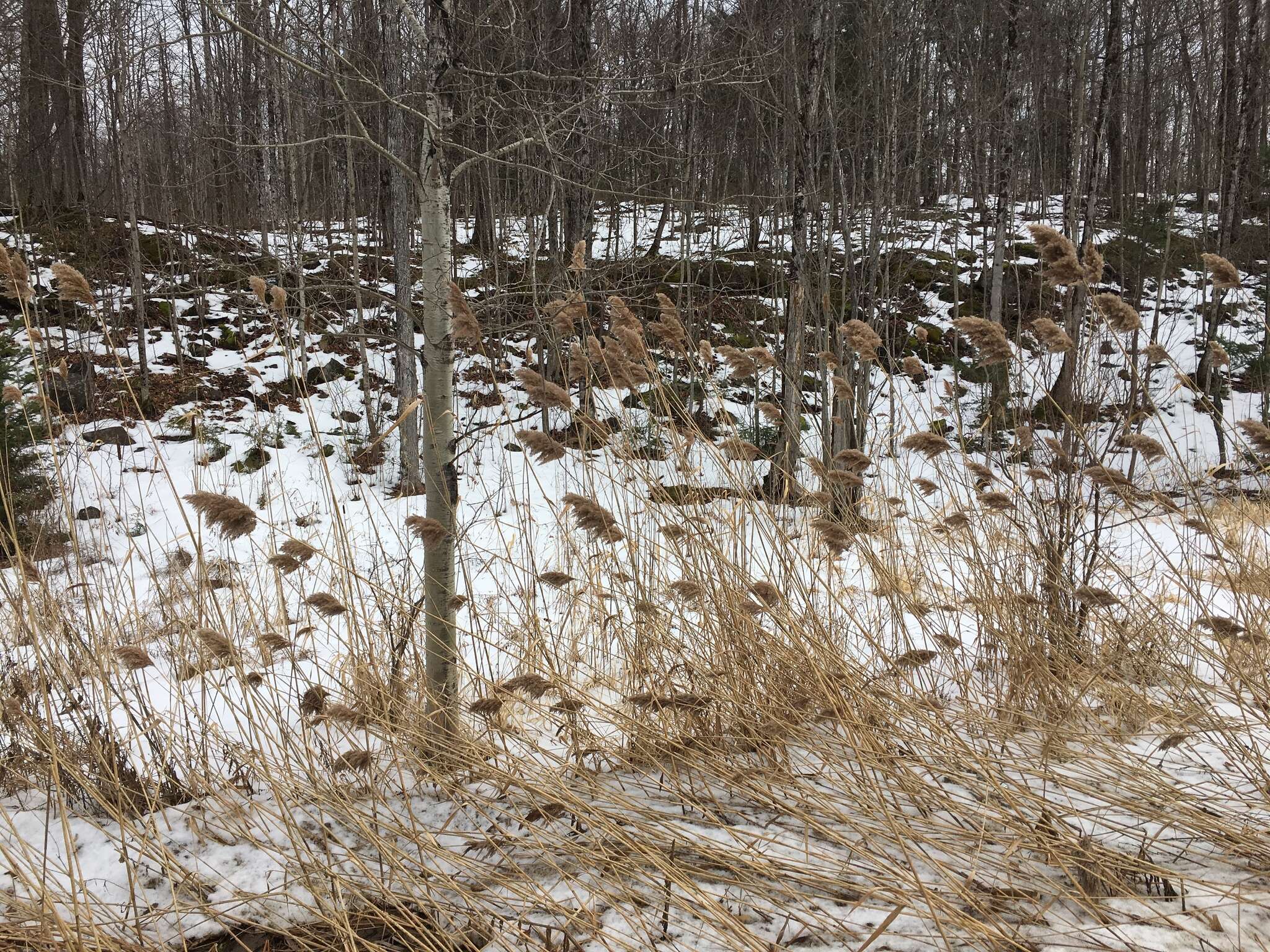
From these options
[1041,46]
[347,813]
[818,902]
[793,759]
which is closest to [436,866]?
→ [347,813]

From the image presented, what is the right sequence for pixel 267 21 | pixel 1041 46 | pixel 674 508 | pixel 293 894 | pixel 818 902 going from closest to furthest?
pixel 818 902, pixel 293 894, pixel 674 508, pixel 267 21, pixel 1041 46

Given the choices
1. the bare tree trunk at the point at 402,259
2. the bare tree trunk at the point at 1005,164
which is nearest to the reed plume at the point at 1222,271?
the bare tree trunk at the point at 402,259

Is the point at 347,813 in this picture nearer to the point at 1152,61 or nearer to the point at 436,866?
the point at 436,866

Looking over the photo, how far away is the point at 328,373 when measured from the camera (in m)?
11.5

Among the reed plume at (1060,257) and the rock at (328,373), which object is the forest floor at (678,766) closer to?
the reed plume at (1060,257)

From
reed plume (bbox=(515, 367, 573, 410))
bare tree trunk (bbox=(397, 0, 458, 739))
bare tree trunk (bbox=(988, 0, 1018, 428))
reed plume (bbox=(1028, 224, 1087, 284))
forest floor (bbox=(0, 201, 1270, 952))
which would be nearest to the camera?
forest floor (bbox=(0, 201, 1270, 952))

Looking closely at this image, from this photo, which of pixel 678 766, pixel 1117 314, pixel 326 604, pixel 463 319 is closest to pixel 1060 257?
pixel 1117 314

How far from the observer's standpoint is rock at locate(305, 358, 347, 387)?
451 inches

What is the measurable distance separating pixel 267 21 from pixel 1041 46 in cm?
1793

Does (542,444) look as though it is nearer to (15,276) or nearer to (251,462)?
(15,276)

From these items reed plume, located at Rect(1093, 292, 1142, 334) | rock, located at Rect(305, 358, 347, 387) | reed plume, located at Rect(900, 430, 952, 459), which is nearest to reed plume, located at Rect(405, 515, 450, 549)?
reed plume, located at Rect(900, 430, 952, 459)

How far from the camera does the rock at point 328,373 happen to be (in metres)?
11.5

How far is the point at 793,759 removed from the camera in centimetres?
255

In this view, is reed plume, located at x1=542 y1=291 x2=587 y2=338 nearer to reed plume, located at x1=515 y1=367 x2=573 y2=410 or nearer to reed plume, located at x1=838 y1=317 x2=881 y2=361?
reed plume, located at x1=515 y1=367 x2=573 y2=410
